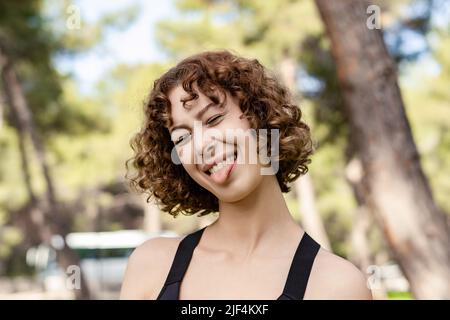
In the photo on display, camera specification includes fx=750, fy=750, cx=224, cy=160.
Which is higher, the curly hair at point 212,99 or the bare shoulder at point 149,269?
the curly hair at point 212,99

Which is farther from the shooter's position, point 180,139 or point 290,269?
point 180,139

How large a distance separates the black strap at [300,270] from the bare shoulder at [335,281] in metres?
0.01

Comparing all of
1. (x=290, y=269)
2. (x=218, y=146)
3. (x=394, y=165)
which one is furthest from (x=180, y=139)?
(x=394, y=165)

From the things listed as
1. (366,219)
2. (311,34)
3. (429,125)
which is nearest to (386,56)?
(311,34)

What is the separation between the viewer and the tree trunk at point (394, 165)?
15.3 ft

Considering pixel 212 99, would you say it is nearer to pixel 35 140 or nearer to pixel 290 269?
pixel 290 269

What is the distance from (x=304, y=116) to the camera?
7.23 ft

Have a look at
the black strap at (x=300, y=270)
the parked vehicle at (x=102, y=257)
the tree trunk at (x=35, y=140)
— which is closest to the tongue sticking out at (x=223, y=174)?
the black strap at (x=300, y=270)

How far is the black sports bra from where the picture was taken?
1.60 metres

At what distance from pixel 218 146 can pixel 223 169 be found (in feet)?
0.17

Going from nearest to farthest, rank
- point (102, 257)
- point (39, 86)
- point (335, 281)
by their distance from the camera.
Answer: point (335, 281) < point (39, 86) < point (102, 257)

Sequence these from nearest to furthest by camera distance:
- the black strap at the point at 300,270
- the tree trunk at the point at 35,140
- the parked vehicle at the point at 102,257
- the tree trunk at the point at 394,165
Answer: the black strap at the point at 300,270, the tree trunk at the point at 394,165, the tree trunk at the point at 35,140, the parked vehicle at the point at 102,257

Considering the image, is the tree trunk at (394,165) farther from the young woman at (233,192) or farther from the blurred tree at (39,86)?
the blurred tree at (39,86)
